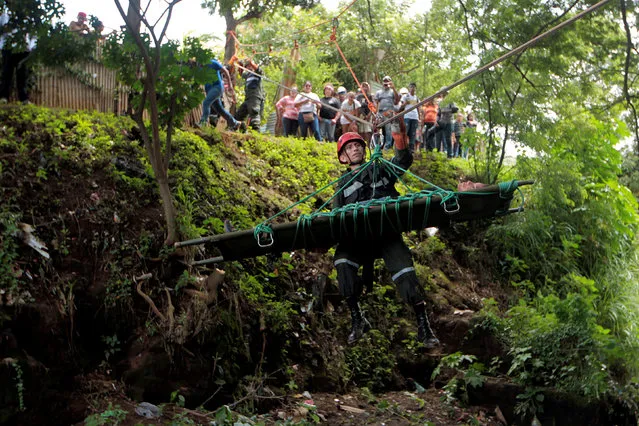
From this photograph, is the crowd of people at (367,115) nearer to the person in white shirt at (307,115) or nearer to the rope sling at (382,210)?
the person in white shirt at (307,115)

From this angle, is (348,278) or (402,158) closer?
(348,278)

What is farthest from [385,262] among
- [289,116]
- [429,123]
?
[429,123]

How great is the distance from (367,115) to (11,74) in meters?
6.06

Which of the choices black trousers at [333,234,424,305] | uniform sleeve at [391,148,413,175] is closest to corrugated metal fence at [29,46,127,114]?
uniform sleeve at [391,148,413,175]

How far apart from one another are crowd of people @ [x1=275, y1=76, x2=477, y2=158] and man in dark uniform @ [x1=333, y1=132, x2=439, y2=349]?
5024mm

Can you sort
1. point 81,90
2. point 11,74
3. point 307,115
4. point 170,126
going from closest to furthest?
point 170,126 < point 11,74 < point 81,90 < point 307,115

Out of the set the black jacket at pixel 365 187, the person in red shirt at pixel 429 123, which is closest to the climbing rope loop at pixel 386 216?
the black jacket at pixel 365 187

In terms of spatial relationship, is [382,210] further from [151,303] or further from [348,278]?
[151,303]

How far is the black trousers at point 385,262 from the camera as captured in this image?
5625 mm

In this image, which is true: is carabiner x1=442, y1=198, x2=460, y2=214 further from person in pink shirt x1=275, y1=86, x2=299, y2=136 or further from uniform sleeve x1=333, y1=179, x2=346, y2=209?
person in pink shirt x1=275, y1=86, x2=299, y2=136

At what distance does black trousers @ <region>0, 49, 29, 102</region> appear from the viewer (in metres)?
8.05

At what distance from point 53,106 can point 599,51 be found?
6664mm

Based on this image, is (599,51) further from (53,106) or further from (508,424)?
(53,106)

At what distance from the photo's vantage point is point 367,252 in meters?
5.98
